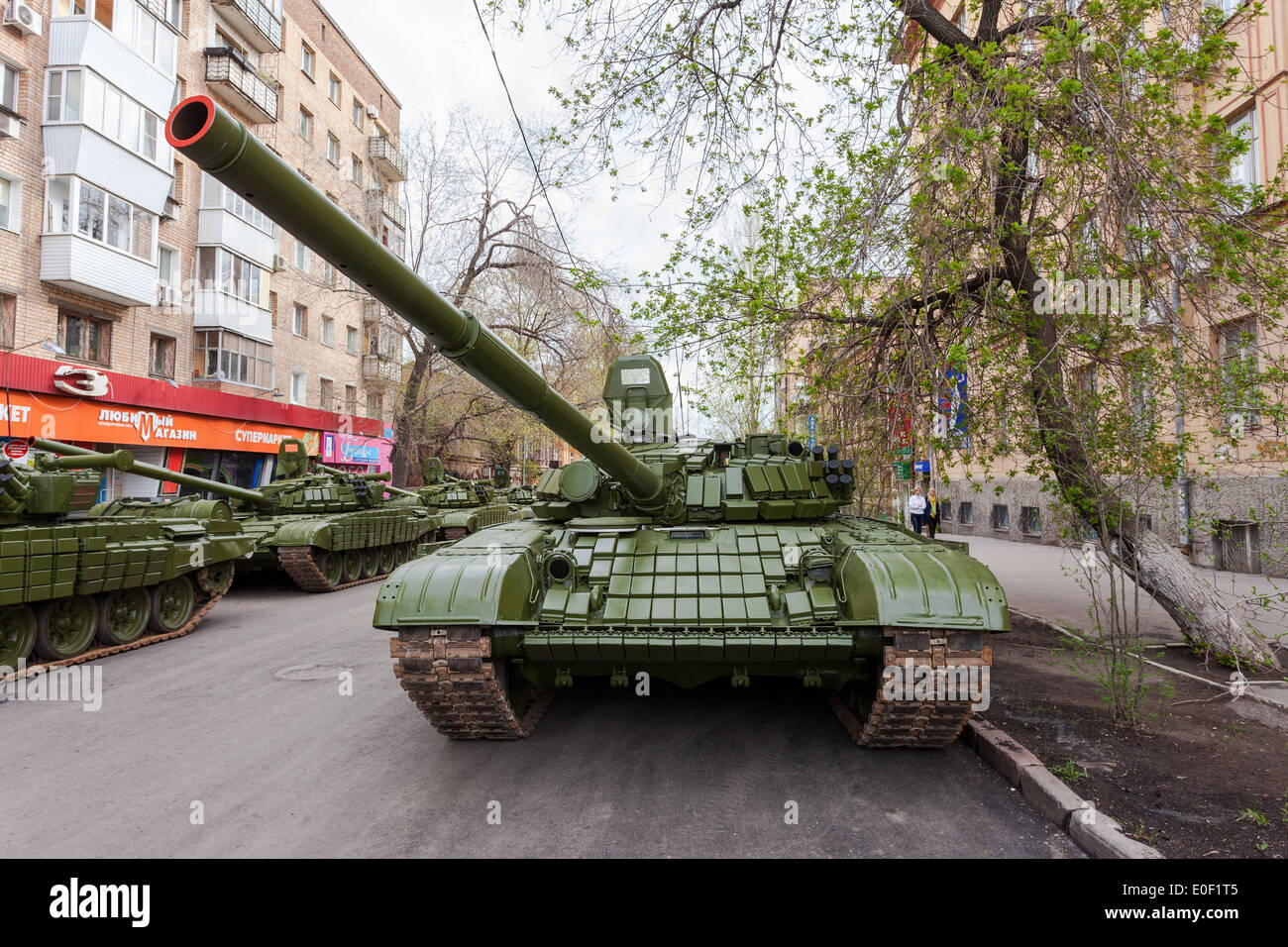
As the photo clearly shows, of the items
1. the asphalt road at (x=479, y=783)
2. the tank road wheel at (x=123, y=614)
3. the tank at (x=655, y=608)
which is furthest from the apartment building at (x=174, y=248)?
the tank at (x=655, y=608)

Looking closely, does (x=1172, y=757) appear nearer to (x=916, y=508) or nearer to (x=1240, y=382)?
(x=1240, y=382)

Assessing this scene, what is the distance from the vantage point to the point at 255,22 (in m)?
23.0

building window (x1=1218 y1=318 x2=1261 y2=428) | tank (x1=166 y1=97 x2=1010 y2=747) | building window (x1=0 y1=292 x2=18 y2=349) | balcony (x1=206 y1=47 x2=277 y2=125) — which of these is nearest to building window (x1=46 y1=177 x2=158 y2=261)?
building window (x1=0 y1=292 x2=18 y2=349)

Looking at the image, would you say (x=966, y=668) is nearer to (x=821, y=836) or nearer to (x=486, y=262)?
(x=821, y=836)

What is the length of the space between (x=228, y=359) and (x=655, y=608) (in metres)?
21.5

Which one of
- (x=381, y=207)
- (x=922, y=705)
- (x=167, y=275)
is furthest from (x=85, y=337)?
(x=922, y=705)

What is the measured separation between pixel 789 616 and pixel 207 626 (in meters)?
9.05

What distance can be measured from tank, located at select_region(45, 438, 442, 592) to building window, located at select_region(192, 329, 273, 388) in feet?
23.9

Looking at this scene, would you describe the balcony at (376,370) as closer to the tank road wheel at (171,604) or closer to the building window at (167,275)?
the building window at (167,275)

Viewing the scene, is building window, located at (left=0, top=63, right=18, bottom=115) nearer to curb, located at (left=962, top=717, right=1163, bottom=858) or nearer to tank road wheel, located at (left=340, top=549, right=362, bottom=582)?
tank road wheel, located at (left=340, top=549, right=362, bottom=582)

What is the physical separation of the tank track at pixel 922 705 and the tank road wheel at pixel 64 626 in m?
8.39

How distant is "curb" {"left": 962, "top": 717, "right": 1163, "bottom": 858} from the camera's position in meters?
3.40
